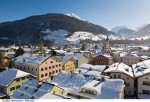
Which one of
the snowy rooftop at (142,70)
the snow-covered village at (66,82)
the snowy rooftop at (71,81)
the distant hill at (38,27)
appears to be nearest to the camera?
the snow-covered village at (66,82)

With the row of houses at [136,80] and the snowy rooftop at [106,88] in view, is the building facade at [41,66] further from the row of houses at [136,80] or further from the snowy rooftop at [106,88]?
the snowy rooftop at [106,88]

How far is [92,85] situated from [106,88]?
113 cm

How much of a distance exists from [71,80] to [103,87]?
125 inches

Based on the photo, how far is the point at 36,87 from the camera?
10797 mm

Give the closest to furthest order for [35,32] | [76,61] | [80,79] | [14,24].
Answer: [80,79], [76,61], [35,32], [14,24]

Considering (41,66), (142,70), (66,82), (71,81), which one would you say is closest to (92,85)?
(71,81)

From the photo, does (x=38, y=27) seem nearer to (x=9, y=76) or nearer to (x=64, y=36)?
(x=64, y=36)

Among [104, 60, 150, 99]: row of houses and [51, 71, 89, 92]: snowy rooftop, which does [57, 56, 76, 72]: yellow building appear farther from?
[51, 71, 89, 92]: snowy rooftop

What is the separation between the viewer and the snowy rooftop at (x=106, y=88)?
11.3 m

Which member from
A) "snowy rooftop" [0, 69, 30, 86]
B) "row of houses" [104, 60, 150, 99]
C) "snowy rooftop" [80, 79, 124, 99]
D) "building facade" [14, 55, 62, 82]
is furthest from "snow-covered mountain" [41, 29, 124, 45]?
"snowy rooftop" [80, 79, 124, 99]

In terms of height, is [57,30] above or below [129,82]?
above

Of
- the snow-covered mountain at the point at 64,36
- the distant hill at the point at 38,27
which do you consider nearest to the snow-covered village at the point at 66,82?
the snow-covered mountain at the point at 64,36

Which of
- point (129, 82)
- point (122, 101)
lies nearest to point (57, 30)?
point (129, 82)

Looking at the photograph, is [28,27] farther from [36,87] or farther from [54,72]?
[36,87]
